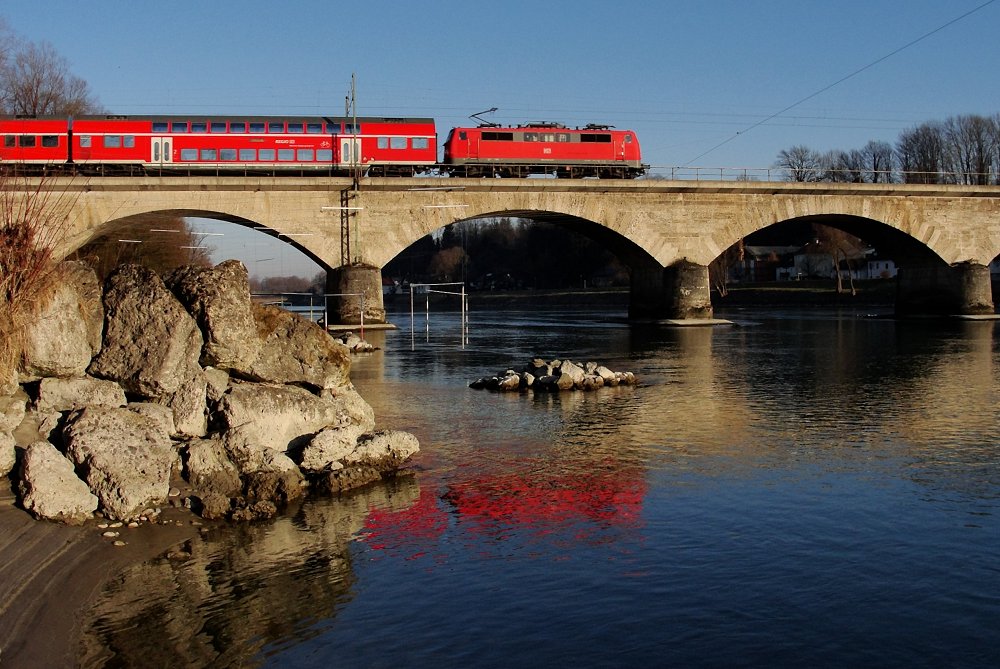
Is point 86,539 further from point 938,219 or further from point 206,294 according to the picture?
point 938,219

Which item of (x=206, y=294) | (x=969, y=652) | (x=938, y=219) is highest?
(x=938, y=219)

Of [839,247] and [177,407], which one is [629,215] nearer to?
[177,407]

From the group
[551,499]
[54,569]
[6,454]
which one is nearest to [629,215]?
[551,499]

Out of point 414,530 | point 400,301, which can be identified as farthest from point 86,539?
point 400,301

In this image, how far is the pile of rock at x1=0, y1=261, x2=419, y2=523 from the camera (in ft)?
35.9

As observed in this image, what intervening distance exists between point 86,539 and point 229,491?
2.10 meters

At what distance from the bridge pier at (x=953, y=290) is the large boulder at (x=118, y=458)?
178ft

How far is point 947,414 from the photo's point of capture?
776 inches

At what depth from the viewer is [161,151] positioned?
4659 cm

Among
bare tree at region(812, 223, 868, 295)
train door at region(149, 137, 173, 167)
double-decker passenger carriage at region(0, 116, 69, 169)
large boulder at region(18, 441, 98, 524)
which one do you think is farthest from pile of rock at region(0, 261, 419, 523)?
bare tree at region(812, 223, 868, 295)

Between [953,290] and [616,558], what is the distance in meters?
53.4

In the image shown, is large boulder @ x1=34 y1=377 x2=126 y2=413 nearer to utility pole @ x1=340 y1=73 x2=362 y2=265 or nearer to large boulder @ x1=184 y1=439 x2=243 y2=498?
large boulder @ x1=184 y1=439 x2=243 y2=498

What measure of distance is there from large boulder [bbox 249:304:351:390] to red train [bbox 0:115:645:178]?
32.2 meters

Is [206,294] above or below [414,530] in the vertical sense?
above
